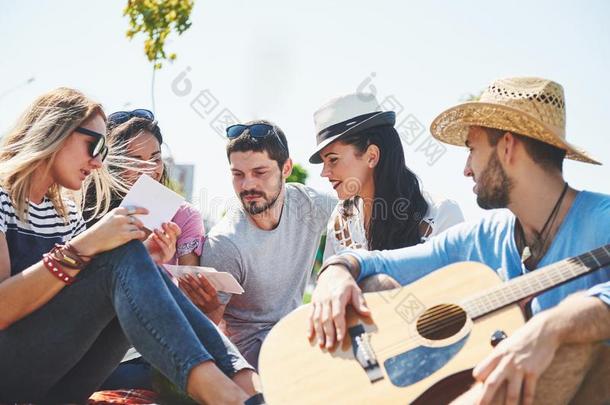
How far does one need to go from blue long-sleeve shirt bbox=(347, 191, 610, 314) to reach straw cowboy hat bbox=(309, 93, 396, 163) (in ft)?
5.21

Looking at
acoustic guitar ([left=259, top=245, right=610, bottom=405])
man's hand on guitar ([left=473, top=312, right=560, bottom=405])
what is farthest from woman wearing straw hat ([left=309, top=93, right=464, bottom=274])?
man's hand on guitar ([left=473, top=312, right=560, bottom=405])

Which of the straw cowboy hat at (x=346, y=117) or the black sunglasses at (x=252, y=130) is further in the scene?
the black sunglasses at (x=252, y=130)

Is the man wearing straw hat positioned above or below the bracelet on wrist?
below

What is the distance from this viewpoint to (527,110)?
109 inches

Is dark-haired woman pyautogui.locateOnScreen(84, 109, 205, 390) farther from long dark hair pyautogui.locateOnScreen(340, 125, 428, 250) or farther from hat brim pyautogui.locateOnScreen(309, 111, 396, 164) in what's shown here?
long dark hair pyautogui.locateOnScreen(340, 125, 428, 250)

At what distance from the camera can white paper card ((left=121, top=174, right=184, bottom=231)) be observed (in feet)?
10.6

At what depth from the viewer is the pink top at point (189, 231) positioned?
457cm

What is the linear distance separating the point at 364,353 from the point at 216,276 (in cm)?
149

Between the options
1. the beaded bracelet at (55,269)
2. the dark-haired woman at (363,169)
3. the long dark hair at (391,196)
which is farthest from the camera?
the dark-haired woman at (363,169)

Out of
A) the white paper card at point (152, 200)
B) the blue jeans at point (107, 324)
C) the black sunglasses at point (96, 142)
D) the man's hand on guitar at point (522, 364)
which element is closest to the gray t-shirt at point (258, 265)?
the white paper card at point (152, 200)

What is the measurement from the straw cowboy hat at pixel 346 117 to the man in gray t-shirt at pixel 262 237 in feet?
1.31

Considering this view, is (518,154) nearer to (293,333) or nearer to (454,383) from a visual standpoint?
(454,383)

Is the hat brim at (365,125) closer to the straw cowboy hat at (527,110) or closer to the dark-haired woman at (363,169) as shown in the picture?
the dark-haired woman at (363,169)

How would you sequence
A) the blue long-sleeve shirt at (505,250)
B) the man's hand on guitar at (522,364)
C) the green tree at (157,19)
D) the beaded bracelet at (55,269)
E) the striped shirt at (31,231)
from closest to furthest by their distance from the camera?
the man's hand on guitar at (522,364) < the blue long-sleeve shirt at (505,250) < the beaded bracelet at (55,269) < the striped shirt at (31,231) < the green tree at (157,19)
